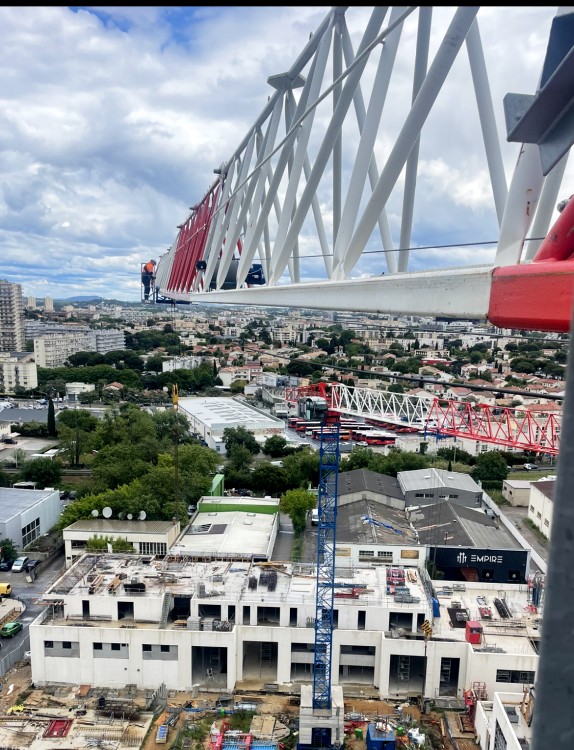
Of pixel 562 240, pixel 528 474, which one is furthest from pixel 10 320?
pixel 562 240

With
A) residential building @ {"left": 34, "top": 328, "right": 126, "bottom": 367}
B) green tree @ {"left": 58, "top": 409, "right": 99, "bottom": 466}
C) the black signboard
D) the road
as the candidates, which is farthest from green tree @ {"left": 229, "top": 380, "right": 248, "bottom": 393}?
the black signboard

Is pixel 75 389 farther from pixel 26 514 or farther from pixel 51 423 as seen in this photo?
pixel 26 514

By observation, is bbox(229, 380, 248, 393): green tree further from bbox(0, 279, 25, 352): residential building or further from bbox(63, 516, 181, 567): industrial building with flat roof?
bbox(0, 279, 25, 352): residential building

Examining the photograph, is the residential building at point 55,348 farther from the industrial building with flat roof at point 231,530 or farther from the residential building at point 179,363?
the industrial building with flat roof at point 231,530

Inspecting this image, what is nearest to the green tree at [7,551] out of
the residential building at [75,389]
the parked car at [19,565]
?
the parked car at [19,565]

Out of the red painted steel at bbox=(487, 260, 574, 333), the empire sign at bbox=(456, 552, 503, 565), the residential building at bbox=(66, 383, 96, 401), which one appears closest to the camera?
the red painted steel at bbox=(487, 260, 574, 333)
